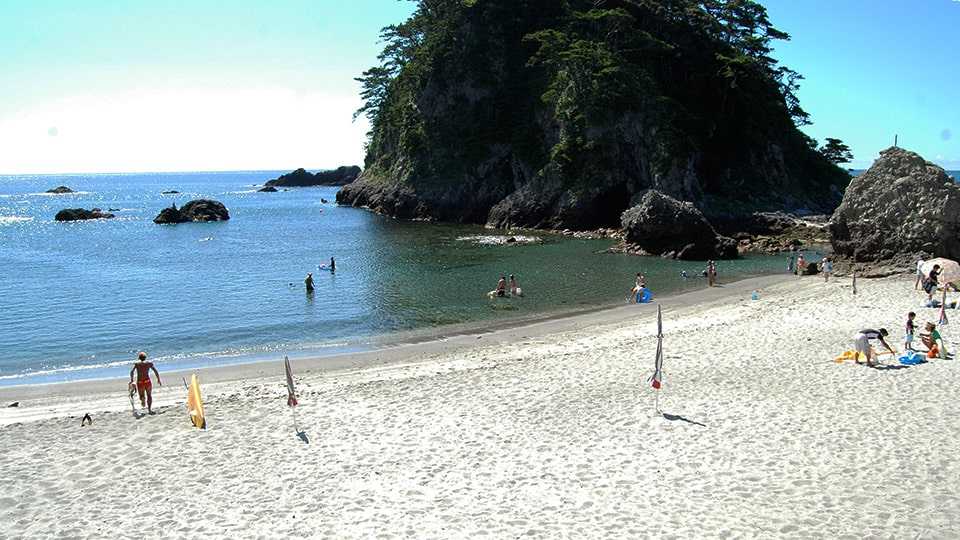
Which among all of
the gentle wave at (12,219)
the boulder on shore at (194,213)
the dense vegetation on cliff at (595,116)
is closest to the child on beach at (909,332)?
the dense vegetation on cliff at (595,116)

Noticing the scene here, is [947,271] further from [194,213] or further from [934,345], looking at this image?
[194,213]

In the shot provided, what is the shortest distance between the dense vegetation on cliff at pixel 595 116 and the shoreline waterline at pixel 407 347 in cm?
2856

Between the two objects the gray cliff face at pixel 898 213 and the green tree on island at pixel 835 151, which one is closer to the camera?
the gray cliff face at pixel 898 213

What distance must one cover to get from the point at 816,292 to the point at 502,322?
13695 millimetres

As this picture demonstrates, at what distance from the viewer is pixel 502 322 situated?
27.1 metres

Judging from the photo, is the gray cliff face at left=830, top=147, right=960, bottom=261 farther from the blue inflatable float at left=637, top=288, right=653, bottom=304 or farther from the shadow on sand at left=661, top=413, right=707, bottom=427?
the shadow on sand at left=661, top=413, right=707, bottom=427

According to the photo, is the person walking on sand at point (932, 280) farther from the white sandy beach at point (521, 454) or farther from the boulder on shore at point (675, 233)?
the boulder on shore at point (675, 233)

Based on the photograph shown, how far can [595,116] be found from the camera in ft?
195

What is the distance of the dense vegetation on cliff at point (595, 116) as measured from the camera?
58.9m

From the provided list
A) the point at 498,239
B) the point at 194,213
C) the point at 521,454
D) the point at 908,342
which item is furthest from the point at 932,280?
the point at 194,213

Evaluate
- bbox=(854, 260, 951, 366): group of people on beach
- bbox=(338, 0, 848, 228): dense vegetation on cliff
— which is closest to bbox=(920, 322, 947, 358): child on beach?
bbox=(854, 260, 951, 366): group of people on beach

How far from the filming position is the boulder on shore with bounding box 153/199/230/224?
3248 inches

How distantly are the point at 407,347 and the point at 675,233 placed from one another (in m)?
25.9

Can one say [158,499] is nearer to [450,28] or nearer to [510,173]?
[510,173]
